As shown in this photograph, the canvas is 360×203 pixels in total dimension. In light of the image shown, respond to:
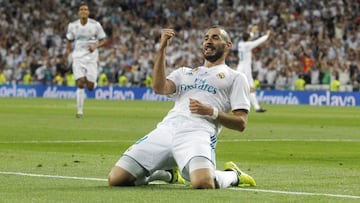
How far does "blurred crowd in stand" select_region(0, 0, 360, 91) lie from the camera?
44625 mm

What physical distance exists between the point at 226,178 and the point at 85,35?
17.6 meters

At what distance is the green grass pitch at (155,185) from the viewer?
32.3ft

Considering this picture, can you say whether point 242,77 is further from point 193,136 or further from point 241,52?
point 241,52

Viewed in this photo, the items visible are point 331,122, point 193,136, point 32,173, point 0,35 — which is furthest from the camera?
point 0,35

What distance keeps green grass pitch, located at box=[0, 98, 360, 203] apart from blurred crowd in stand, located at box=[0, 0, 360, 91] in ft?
53.7

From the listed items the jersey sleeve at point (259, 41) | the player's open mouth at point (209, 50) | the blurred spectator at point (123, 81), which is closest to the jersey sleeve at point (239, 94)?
the player's open mouth at point (209, 50)

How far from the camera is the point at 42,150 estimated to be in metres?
16.3

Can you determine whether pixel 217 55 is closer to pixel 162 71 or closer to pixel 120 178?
pixel 162 71

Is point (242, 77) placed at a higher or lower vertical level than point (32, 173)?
higher

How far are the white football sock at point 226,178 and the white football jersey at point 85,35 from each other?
672 inches

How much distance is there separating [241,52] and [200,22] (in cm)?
1861

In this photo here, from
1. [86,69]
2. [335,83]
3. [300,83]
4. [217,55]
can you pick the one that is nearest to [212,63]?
[217,55]

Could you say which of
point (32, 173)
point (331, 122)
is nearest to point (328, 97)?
point (331, 122)

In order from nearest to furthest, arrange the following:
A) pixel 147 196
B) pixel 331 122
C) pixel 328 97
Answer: pixel 147 196 → pixel 331 122 → pixel 328 97
